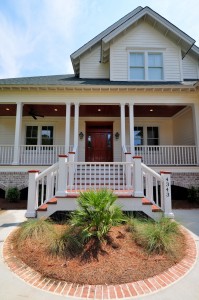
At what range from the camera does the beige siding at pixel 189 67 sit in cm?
1131

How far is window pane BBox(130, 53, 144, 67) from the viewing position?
10416mm

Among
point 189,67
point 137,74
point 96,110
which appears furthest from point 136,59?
point 96,110

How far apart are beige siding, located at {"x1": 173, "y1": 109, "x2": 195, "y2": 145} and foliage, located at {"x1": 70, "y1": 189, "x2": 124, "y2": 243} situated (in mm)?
7928

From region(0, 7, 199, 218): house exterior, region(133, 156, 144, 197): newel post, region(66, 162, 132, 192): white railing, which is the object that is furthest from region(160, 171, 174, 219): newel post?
region(0, 7, 199, 218): house exterior

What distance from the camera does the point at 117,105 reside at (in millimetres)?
9578

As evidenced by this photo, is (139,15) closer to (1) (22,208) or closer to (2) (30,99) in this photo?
(2) (30,99)

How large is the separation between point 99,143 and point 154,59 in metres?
5.67

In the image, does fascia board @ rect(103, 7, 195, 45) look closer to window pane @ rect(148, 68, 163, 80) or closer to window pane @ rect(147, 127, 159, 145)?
window pane @ rect(148, 68, 163, 80)

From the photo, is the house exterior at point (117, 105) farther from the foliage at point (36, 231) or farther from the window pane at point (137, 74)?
the foliage at point (36, 231)

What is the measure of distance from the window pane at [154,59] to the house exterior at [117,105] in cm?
6

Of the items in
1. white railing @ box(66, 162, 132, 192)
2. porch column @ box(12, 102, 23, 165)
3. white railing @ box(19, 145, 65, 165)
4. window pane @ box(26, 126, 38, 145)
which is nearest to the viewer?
white railing @ box(66, 162, 132, 192)

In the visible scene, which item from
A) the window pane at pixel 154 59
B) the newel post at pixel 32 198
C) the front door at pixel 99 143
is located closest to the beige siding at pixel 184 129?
the window pane at pixel 154 59

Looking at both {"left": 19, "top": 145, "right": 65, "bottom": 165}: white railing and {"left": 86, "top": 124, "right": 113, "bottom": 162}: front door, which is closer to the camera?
{"left": 19, "top": 145, "right": 65, "bottom": 165}: white railing

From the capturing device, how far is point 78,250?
3396 mm
